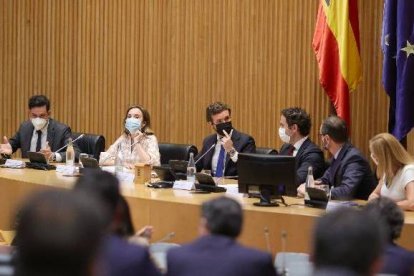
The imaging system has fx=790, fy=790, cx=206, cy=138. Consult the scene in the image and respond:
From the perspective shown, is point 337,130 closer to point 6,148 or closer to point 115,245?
point 115,245

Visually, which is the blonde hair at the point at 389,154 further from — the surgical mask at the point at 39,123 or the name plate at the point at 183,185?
the surgical mask at the point at 39,123

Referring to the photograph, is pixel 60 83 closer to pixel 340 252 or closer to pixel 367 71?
pixel 367 71

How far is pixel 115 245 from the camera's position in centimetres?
291

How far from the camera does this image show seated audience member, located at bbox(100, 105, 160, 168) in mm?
7336

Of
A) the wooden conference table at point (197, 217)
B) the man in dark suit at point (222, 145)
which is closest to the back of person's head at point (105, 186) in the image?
the wooden conference table at point (197, 217)

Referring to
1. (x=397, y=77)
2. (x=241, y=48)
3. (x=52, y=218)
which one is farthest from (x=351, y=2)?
(x=52, y=218)

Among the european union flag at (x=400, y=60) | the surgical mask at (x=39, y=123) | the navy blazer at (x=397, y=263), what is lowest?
A: the navy blazer at (x=397, y=263)

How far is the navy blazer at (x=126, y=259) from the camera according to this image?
2854 millimetres

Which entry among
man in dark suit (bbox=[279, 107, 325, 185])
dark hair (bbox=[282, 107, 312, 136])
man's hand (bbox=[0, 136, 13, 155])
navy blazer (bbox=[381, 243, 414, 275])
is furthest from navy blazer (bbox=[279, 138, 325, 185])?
navy blazer (bbox=[381, 243, 414, 275])

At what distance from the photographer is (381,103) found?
26.2ft

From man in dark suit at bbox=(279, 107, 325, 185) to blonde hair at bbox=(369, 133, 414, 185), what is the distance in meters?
1.17

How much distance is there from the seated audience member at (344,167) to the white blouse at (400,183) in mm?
376

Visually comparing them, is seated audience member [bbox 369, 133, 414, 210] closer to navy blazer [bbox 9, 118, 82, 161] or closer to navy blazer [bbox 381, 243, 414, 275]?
navy blazer [bbox 381, 243, 414, 275]

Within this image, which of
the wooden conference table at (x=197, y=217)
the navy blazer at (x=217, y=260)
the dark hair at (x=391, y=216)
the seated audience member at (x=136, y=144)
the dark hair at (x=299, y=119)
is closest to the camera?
the navy blazer at (x=217, y=260)
